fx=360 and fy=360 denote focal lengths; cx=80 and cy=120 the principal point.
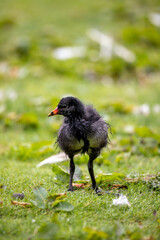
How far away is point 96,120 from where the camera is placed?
11.7 ft

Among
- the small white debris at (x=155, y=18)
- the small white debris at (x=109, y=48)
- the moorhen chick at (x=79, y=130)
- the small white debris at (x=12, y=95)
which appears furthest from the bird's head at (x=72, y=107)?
the small white debris at (x=155, y=18)

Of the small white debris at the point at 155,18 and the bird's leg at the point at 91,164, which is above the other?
the small white debris at the point at 155,18

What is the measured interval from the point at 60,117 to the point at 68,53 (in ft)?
14.4

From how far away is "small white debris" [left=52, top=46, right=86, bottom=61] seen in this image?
10.6 meters

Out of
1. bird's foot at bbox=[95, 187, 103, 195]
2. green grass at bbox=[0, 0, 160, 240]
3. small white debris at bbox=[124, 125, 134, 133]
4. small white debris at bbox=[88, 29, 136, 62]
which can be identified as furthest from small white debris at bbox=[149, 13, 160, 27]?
bird's foot at bbox=[95, 187, 103, 195]

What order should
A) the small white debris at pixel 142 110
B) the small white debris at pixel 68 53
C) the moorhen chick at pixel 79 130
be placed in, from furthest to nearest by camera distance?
→ 1. the small white debris at pixel 68 53
2. the small white debris at pixel 142 110
3. the moorhen chick at pixel 79 130

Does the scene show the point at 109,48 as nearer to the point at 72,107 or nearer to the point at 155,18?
the point at 155,18

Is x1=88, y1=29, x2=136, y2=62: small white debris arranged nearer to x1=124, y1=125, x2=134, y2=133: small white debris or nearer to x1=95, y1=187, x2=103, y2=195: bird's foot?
x1=124, y1=125, x2=134, y2=133: small white debris

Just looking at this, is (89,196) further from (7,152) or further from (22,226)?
(7,152)

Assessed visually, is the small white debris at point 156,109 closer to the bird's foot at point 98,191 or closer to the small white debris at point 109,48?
the small white debris at point 109,48

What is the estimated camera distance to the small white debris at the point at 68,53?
417 inches

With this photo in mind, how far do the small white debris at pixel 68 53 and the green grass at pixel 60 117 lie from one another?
0.23 metres

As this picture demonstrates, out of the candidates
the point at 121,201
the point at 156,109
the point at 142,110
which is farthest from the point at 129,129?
the point at 121,201

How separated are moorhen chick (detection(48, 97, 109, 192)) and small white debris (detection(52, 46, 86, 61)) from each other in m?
7.09
